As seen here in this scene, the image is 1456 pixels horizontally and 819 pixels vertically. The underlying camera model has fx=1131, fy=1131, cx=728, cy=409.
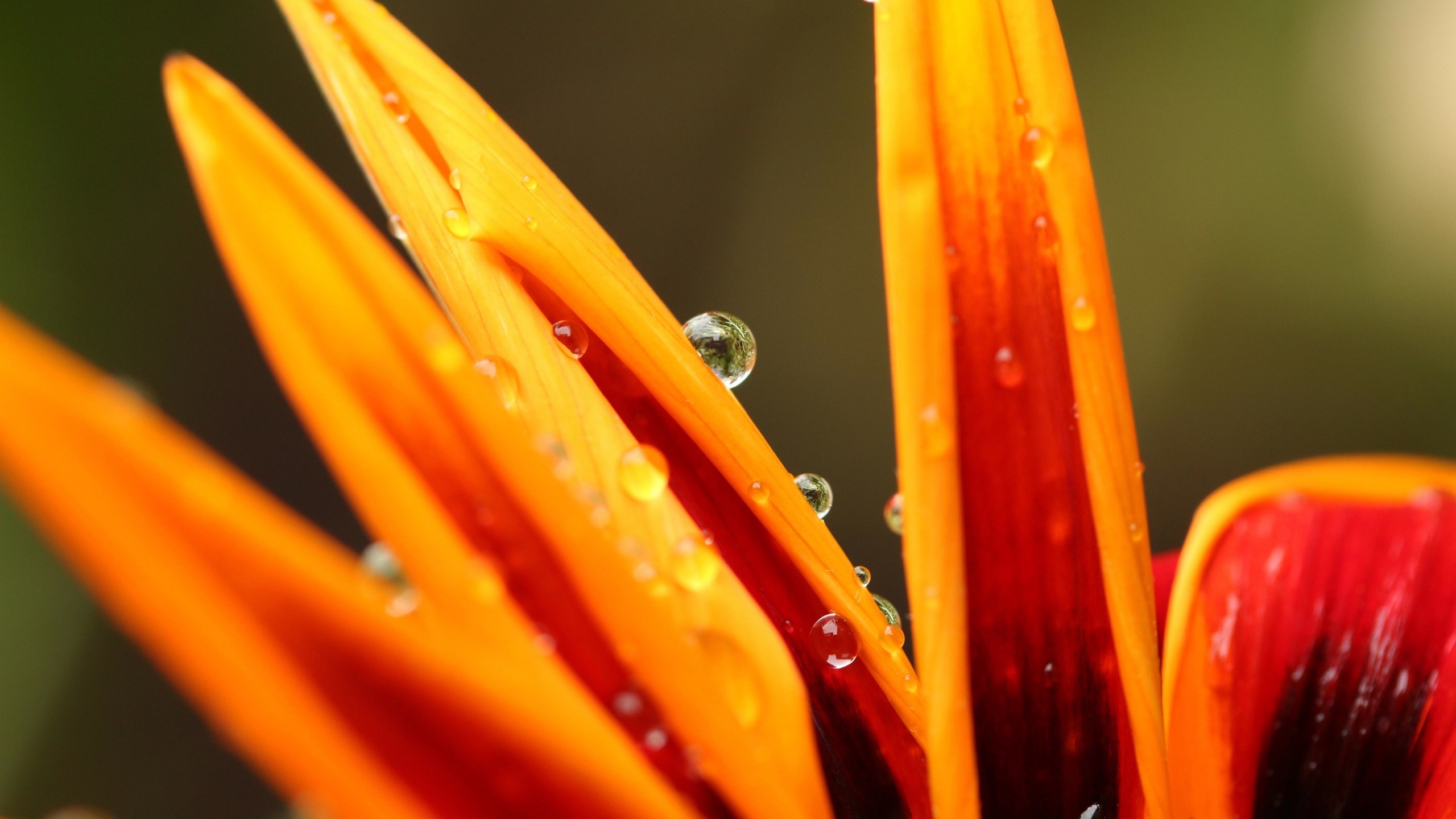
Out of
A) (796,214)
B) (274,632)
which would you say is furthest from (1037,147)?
(796,214)

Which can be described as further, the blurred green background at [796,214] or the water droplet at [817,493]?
the blurred green background at [796,214]

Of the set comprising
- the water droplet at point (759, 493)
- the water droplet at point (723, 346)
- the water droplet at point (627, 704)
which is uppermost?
the water droplet at point (723, 346)

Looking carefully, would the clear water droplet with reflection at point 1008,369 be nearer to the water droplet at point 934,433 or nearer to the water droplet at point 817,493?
the water droplet at point 934,433

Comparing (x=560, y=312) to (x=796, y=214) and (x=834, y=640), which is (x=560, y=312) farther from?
(x=796, y=214)

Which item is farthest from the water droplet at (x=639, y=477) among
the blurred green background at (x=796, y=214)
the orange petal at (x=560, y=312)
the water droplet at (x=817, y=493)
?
the blurred green background at (x=796, y=214)

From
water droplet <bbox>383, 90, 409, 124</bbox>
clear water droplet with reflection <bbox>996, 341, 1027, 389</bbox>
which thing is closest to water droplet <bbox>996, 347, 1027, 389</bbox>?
clear water droplet with reflection <bbox>996, 341, 1027, 389</bbox>

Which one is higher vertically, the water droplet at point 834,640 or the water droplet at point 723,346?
the water droplet at point 723,346

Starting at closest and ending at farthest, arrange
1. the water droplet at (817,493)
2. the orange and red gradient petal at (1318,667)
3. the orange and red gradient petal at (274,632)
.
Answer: the orange and red gradient petal at (274,632), the orange and red gradient petal at (1318,667), the water droplet at (817,493)
